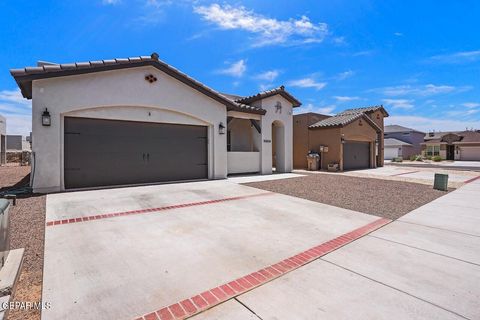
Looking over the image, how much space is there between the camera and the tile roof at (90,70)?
8039 millimetres

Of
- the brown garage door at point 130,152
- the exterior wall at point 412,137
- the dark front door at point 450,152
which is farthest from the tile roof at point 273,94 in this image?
the exterior wall at point 412,137

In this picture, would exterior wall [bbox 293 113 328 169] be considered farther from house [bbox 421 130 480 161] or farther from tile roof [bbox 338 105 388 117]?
house [bbox 421 130 480 161]

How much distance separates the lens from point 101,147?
380 inches

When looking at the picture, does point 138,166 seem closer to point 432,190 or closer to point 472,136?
point 432,190

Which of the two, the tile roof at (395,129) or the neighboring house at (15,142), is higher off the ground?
the tile roof at (395,129)

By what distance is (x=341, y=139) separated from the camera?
19312 mm

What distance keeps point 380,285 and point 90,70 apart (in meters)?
10.6

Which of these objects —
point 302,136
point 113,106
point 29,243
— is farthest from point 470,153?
point 29,243

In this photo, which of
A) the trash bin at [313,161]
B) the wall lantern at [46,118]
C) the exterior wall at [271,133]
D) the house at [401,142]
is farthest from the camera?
the house at [401,142]

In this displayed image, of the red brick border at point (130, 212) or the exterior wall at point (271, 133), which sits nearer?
the red brick border at point (130, 212)

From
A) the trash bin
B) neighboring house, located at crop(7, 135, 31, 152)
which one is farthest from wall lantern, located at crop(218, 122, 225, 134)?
neighboring house, located at crop(7, 135, 31, 152)

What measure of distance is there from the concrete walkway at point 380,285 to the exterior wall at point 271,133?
1076cm

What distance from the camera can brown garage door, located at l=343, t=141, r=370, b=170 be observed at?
20.7 metres

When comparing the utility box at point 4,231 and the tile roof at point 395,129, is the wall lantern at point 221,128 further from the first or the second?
the tile roof at point 395,129
